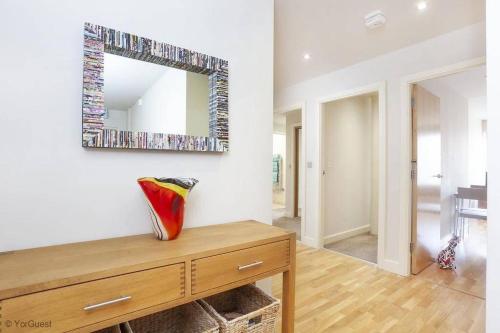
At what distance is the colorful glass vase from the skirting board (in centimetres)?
285

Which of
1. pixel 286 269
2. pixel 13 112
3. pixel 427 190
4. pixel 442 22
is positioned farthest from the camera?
pixel 427 190

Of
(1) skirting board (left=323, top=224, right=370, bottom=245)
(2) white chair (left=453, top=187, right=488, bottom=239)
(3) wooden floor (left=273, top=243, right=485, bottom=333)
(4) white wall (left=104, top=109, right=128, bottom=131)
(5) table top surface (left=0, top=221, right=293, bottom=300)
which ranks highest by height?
(4) white wall (left=104, top=109, right=128, bottom=131)

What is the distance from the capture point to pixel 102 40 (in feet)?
3.74

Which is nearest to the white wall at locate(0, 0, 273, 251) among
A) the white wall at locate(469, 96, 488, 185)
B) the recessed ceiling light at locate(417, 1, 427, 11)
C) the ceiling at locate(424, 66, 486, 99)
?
the recessed ceiling light at locate(417, 1, 427, 11)

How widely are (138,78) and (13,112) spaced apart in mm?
529

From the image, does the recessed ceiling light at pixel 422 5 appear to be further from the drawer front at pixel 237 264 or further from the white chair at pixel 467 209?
the white chair at pixel 467 209

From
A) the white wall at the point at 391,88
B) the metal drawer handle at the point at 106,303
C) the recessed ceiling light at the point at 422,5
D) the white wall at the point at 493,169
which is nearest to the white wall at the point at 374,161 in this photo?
the white wall at the point at 391,88

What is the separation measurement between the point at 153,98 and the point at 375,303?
7.33 feet

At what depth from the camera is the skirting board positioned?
3.59 metres

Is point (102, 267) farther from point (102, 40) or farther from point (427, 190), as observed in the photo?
point (427, 190)

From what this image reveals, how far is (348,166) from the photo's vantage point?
393cm

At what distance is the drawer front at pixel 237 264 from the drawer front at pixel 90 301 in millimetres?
72

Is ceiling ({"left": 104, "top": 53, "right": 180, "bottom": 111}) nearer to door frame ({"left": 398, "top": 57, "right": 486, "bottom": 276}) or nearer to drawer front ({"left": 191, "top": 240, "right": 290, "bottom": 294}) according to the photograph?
drawer front ({"left": 191, "top": 240, "right": 290, "bottom": 294})

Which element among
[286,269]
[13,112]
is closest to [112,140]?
[13,112]
